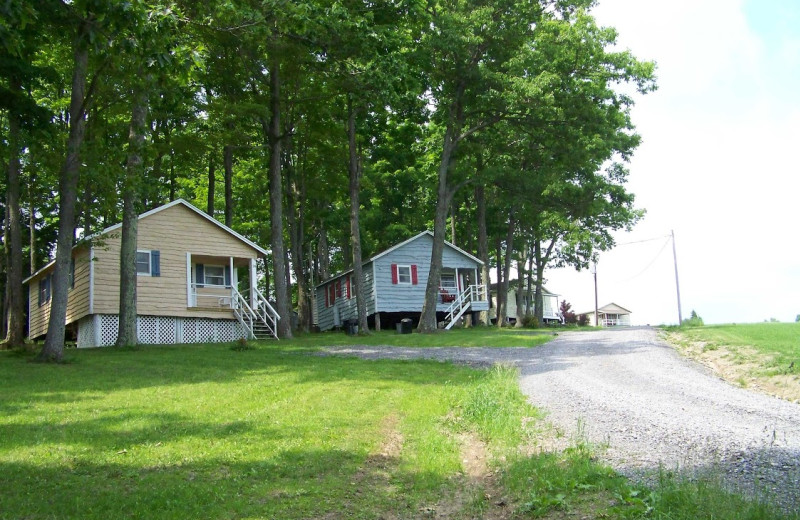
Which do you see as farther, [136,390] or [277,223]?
[277,223]

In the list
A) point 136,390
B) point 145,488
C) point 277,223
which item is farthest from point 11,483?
point 277,223

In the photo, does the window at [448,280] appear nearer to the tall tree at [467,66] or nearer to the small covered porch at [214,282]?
the tall tree at [467,66]

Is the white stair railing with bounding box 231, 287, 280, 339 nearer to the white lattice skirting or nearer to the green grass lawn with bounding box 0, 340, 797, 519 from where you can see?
the white lattice skirting

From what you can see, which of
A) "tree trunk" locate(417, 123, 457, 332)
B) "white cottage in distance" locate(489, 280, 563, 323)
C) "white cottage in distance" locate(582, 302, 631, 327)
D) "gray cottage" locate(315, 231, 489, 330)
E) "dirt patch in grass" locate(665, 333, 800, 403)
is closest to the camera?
"dirt patch in grass" locate(665, 333, 800, 403)

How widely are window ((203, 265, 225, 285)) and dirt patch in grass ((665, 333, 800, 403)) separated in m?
18.6

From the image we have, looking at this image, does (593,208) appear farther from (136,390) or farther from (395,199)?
(136,390)

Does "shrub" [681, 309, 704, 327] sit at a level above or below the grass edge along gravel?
above

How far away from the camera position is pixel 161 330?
2758 centimetres

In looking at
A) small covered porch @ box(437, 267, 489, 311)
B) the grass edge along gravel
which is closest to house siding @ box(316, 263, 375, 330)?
small covered porch @ box(437, 267, 489, 311)

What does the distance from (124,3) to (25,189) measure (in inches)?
926

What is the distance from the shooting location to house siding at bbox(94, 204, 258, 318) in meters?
26.5

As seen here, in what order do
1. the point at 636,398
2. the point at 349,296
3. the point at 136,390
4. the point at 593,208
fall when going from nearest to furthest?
the point at 636,398, the point at 136,390, the point at 593,208, the point at 349,296

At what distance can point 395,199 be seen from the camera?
44312mm

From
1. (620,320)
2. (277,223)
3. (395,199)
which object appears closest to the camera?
(277,223)
